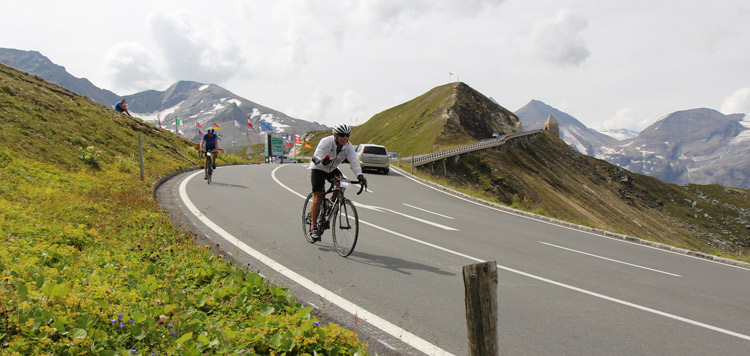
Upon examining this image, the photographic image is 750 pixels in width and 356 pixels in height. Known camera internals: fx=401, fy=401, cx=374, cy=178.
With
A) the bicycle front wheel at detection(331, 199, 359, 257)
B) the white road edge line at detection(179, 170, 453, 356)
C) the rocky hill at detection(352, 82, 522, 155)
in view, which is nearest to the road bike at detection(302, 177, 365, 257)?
the bicycle front wheel at detection(331, 199, 359, 257)

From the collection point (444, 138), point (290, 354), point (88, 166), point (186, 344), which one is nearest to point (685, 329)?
point (290, 354)

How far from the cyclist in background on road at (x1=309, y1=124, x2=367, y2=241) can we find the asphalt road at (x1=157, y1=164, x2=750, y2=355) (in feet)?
2.47

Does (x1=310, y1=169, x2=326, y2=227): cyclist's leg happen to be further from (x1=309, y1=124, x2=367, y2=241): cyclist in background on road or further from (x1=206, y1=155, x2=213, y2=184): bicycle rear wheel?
(x1=206, y1=155, x2=213, y2=184): bicycle rear wheel

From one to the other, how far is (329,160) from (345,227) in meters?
1.13

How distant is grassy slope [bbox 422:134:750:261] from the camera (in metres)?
41.8

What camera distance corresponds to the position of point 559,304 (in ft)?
16.5

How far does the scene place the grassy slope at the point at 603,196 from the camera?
4179 centimetres

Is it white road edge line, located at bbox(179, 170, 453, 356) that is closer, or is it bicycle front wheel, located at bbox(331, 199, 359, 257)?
white road edge line, located at bbox(179, 170, 453, 356)

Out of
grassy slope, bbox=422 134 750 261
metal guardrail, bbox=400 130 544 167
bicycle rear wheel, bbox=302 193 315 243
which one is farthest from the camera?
grassy slope, bbox=422 134 750 261

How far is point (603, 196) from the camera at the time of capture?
74750mm

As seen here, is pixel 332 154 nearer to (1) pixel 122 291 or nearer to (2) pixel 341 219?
(2) pixel 341 219

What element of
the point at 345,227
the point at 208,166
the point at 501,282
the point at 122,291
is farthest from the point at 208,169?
the point at 501,282

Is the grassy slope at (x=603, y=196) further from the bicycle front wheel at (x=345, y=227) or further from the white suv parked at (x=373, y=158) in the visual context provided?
the bicycle front wheel at (x=345, y=227)

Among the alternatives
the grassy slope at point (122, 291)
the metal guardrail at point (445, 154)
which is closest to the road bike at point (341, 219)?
the grassy slope at point (122, 291)
